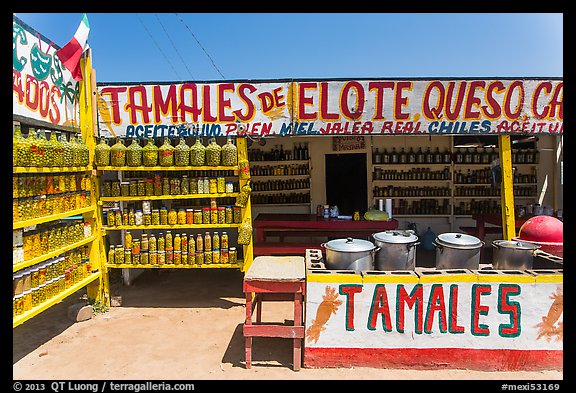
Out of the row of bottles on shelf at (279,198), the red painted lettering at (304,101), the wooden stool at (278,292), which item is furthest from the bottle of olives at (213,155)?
the row of bottles on shelf at (279,198)

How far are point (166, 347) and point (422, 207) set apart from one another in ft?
26.0

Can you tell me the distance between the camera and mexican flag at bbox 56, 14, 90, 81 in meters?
5.84

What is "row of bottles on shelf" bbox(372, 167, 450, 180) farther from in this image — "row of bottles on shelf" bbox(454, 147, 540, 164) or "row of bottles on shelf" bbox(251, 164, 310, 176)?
"row of bottles on shelf" bbox(251, 164, 310, 176)

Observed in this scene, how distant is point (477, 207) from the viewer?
10773 mm

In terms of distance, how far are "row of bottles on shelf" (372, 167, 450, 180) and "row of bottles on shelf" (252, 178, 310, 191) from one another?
191 cm

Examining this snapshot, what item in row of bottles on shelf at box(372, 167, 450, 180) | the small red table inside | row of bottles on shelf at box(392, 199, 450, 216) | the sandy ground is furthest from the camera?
row of bottles on shelf at box(392, 199, 450, 216)

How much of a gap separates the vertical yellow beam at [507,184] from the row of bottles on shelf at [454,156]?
375 centimetres

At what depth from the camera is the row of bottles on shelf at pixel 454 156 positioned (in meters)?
10.6

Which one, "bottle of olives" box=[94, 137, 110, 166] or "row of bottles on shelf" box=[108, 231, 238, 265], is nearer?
"bottle of olives" box=[94, 137, 110, 166]

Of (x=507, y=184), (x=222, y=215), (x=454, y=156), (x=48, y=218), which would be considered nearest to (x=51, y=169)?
(x=48, y=218)

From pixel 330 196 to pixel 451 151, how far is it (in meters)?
3.43

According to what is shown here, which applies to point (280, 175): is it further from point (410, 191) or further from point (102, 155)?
point (102, 155)

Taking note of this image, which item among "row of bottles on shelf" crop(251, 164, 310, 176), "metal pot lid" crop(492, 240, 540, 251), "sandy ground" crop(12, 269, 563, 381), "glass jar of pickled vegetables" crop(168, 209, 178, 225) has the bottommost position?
"sandy ground" crop(12, 269, 563, 381)

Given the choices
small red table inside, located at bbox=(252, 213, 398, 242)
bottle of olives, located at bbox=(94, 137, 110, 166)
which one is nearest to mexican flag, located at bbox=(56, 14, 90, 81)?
bottle of olives, located at bbox=(94, 137, 110, 166)
